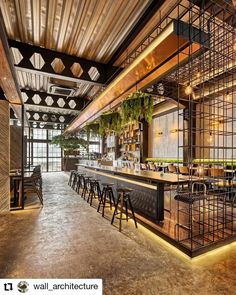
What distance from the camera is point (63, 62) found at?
4133mm

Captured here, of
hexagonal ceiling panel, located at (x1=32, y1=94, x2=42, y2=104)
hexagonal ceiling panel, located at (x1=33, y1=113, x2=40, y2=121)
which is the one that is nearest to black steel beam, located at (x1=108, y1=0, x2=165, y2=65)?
hexagonal ceiling panel, located at (x1=32, y1=94, x2=42, y2=104)

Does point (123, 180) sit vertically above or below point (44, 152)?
below

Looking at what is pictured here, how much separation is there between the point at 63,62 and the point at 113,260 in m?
3.91

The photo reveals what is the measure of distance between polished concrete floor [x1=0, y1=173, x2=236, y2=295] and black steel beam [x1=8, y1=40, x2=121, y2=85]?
316 cm

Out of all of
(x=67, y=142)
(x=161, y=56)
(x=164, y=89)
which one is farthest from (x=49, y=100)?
(x=161, y=56)

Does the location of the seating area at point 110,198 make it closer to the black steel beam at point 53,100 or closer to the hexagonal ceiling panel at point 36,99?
the black steel beam at point 53,100

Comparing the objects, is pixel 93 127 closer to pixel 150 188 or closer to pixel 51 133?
pixel 150 188

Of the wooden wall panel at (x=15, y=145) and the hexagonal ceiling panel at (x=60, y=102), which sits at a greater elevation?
the hexagonal ceiling panel at (x=60, y=102)

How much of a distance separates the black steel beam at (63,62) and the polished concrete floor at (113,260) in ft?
10.4

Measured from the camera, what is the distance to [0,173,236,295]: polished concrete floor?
78.0 inches

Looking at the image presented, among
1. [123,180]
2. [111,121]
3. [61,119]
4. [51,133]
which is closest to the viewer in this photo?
[123,180]

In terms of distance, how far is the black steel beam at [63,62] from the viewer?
374 cm

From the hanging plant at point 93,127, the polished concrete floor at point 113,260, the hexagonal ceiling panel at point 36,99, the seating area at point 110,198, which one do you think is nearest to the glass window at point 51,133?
the hexagonal ceiling panel at point 36,99

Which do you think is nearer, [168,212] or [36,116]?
[168,212]
